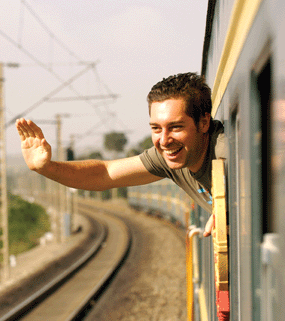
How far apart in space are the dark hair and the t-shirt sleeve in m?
0.44

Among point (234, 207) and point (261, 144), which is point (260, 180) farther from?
point (234, 207)

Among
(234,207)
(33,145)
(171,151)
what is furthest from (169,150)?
(33,145)

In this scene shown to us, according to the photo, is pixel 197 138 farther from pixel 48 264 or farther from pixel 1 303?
pixel 48 264

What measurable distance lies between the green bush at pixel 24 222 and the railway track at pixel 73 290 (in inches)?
1005

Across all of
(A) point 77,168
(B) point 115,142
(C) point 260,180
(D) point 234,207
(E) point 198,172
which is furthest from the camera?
(B) point 115,142

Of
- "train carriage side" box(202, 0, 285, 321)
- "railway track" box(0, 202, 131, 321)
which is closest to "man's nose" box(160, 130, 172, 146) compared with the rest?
"train carriage side" box(202, 0, 285, 321)

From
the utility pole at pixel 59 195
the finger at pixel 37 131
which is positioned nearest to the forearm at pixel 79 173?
the finger at pixel 37 131

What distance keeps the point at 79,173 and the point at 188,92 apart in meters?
0.86

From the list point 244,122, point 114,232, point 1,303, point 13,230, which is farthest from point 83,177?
point 13,230

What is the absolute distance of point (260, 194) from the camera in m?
1.05

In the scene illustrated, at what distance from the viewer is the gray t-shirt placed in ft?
6.33

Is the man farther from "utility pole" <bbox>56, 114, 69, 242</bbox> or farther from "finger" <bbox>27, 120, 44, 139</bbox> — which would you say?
"utility pole" <bbox>56, 114, 69, 242</bbox>

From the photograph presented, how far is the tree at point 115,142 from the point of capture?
87250 mm

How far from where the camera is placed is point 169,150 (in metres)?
1.85
